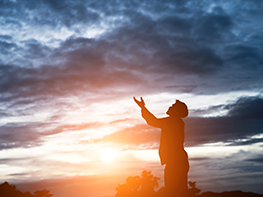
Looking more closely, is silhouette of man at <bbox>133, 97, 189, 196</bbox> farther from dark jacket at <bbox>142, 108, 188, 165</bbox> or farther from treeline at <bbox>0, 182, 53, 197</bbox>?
treeline at <bbox>0, 182, 53, 197</bbox>

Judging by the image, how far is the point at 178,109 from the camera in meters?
14.9

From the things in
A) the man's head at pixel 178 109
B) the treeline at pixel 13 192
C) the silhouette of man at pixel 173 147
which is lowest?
the treeline at pixel 13 192

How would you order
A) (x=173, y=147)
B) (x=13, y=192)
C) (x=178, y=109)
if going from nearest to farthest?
(x=173, y=147)
(x=178, y=109)
(x=13, y=192)

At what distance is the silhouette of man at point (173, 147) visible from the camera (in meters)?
14.1

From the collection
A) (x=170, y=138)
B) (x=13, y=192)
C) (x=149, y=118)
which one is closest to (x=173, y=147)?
(x=170, y=138)

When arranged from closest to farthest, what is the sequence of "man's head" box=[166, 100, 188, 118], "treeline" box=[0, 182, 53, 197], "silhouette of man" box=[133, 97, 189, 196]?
"silhouette of man" box=[133, 97, 189, 196] → "man's head" box=[166, 100, 188, 118] → "treeline" box=[0, 182, 53, 197]

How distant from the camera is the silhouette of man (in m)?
14.1

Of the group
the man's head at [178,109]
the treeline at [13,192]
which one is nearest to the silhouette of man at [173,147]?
the man's head at [178,109]

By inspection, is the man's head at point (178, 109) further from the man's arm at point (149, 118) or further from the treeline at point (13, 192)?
the treeline at point (13, 192)

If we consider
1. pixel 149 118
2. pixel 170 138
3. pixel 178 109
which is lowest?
pixel 170 138

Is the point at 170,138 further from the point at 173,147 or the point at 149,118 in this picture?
the point at 149,118

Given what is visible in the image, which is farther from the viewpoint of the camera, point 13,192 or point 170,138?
point 13,192

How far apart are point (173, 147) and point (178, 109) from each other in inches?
89.5

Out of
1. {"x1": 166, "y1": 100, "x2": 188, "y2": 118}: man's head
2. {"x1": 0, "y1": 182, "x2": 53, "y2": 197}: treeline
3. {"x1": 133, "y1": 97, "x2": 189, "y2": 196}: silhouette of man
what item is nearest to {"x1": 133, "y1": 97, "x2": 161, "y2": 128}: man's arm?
{"x1": 133, "y1": 97, "x2": 189, "y2": 196}: silhouette of man
